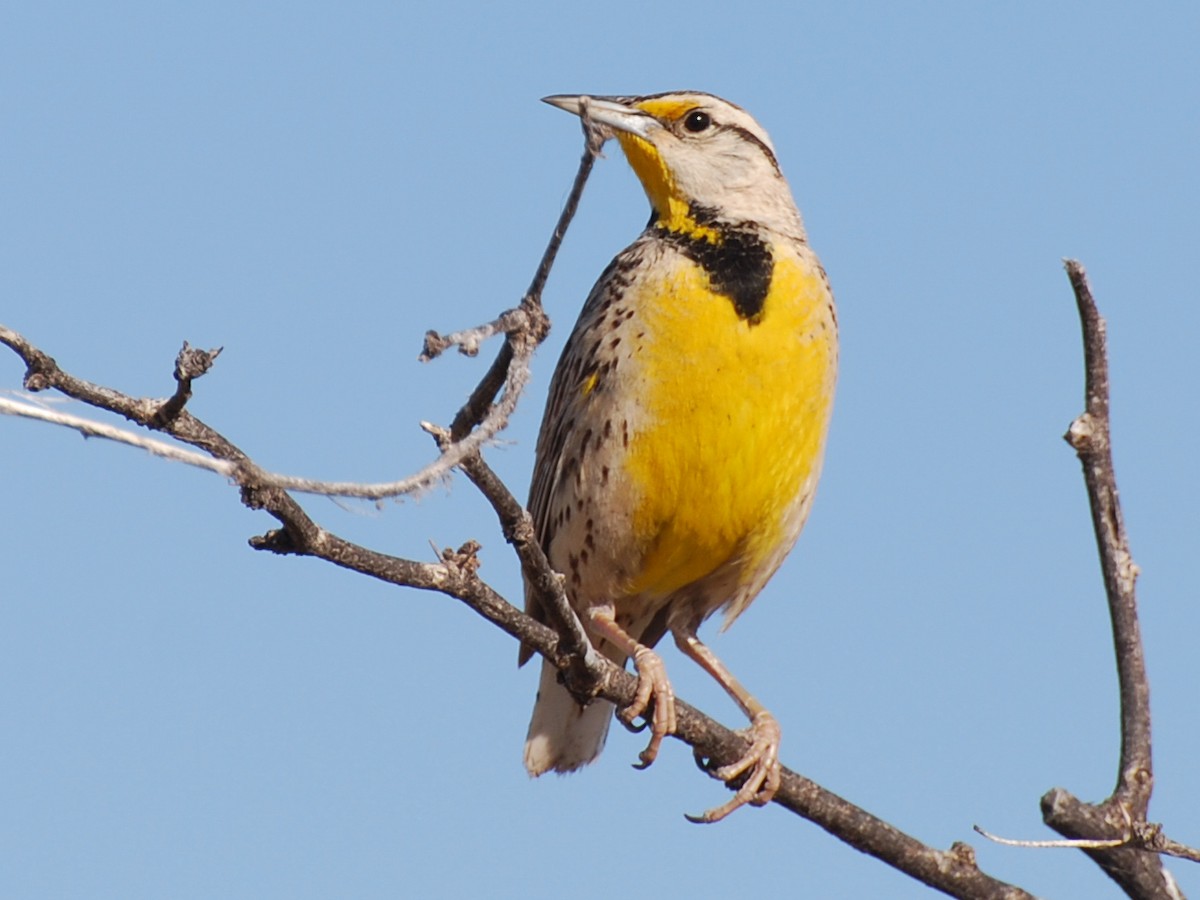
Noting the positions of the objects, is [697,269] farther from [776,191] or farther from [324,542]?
[324,542]

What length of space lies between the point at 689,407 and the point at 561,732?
156cm

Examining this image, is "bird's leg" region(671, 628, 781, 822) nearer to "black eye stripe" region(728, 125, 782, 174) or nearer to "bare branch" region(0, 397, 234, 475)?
"black eye stripe" region(728, 125, 782, 174)

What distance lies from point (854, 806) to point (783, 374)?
1.22m

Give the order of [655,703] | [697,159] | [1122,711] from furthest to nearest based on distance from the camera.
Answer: [697,159] < [655,703] < [1122,711]

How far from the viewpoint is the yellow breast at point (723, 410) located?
15.6ft

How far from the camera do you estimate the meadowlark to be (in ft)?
15.7

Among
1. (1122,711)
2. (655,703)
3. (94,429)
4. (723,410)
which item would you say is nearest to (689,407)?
(723,410)

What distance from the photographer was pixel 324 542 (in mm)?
3209

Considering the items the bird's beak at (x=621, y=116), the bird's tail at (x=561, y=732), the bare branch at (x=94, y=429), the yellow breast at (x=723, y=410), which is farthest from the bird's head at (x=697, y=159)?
the bare branch at (x=94, y=429)

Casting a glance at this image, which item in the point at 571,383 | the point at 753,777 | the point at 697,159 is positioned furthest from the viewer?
the point at 697,159

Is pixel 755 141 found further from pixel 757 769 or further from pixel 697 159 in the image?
pixel 757 769

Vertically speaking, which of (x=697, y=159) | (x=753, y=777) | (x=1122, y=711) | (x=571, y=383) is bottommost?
(x=753, y=777)

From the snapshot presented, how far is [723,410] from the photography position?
4.75 m

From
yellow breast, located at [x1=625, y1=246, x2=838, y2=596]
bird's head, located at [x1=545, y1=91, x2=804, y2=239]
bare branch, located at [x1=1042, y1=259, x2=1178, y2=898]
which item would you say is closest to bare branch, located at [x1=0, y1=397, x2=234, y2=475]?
bare branch, located at [x1=1042, y1=259, x2=1178, y2=898]
